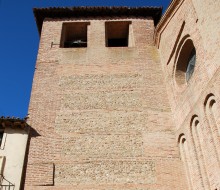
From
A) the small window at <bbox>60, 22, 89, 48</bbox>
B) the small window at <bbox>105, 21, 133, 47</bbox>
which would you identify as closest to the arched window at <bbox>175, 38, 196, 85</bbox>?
the small window at <bbox>105, 21, 133, 47</bbox>

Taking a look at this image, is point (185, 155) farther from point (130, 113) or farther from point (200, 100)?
point (130, 113)

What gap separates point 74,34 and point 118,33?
1.88 m

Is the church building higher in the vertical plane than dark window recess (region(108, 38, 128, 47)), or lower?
lower

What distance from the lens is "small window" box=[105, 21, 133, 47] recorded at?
1419 cm

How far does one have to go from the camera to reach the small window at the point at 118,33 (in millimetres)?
14188

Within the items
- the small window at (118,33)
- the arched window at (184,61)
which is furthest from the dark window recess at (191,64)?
the small window at (118,33)

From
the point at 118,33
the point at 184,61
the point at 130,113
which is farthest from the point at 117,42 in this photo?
the point at 130,113

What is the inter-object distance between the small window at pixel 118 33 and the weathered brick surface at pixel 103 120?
1472 millimetres

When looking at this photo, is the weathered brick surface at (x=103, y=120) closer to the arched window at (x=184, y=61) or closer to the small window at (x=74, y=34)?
the arched window at (x=184, y=61)

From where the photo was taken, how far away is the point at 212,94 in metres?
7.64

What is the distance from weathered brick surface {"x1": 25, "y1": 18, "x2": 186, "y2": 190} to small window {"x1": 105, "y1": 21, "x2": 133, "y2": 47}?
1472 millimetres

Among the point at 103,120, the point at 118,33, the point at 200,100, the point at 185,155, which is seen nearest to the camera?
the point at 200,100

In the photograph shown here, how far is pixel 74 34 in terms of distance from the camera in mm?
14641

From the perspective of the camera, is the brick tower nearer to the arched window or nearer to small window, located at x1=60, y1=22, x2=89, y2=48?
the arched window
